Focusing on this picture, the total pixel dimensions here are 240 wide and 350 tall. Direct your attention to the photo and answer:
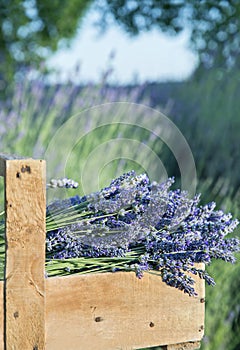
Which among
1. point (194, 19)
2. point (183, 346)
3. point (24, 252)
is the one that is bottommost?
point (183, 346)

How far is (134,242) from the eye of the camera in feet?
5.00

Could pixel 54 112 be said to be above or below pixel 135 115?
below

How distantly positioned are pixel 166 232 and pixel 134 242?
82mm

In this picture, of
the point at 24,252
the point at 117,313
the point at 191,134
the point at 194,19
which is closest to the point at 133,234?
the point at 117,313

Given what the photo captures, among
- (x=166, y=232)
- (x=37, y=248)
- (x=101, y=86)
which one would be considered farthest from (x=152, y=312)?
(x=101, y=86)

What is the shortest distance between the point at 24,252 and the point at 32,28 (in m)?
8.44

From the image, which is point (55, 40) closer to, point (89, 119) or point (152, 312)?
point (89, 119)

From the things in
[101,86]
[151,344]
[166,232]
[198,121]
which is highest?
[198,121]

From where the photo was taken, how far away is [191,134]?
16.6ft

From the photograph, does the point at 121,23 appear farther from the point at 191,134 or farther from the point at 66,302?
the point at 66,302

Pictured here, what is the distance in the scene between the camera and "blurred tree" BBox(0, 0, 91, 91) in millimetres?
8758

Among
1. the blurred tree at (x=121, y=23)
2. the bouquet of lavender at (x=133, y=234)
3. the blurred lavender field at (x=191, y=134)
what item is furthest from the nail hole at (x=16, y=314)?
the blurred tree at (x=121, y=23)

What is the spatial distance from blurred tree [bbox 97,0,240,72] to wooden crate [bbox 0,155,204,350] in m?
6.46

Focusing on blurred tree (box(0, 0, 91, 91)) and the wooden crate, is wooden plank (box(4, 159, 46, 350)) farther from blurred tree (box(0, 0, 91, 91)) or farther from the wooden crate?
blurred tree (box(0, 0, 91, 91))
